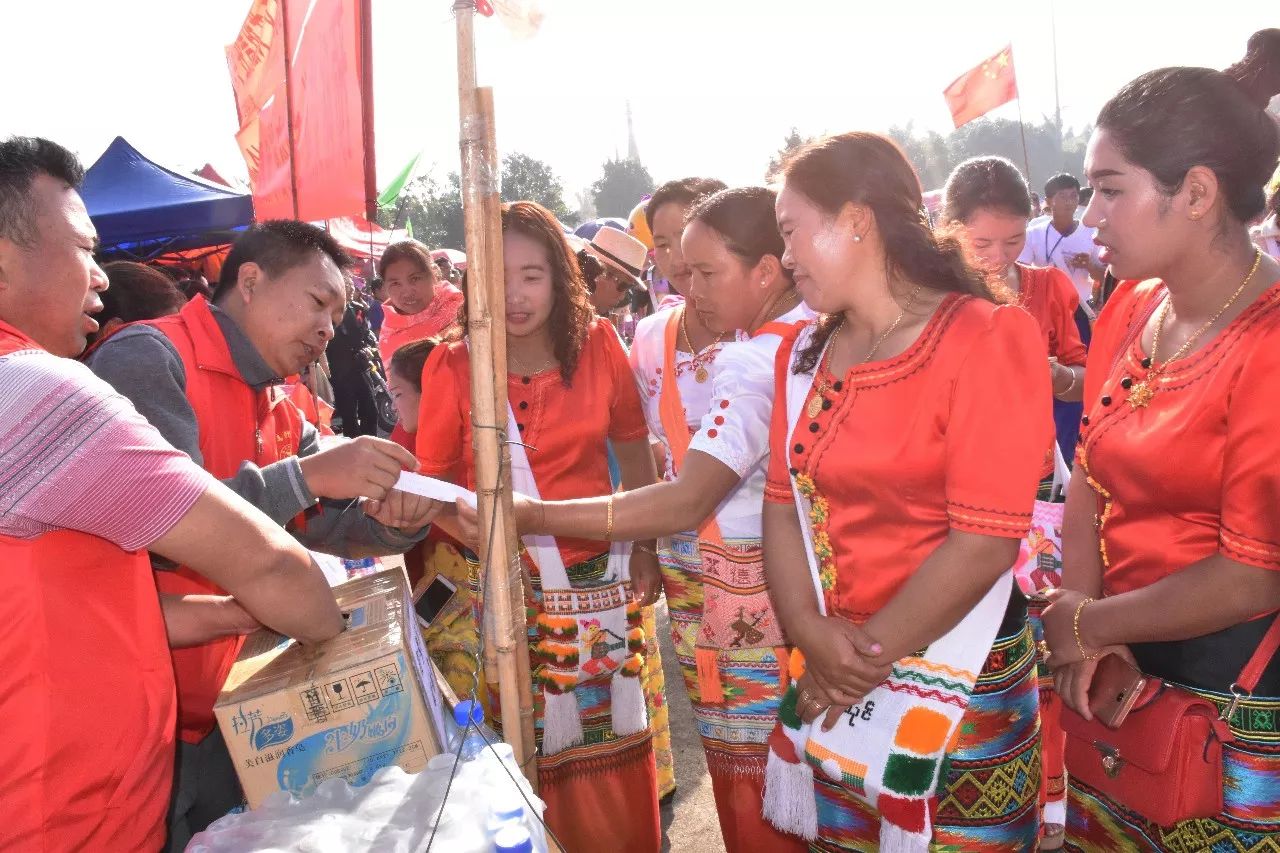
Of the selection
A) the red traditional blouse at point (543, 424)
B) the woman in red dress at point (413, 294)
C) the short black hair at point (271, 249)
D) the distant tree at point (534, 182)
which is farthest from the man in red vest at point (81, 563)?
the distant tree at point (534, 182)

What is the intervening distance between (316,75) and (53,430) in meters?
2.07

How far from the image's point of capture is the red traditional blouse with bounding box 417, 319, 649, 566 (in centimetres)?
288

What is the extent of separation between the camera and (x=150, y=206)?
9.13 metres

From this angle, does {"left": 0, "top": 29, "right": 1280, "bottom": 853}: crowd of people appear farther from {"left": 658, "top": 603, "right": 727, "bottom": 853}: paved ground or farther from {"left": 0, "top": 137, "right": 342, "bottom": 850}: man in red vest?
{"left": 658, "top": 603, "right": 727, "bottom": 853}: paved ground

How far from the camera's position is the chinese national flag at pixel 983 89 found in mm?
11430

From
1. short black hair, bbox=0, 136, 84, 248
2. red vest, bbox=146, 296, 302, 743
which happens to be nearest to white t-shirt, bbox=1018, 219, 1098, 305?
red vest, bbox=146, 296, 302, 743

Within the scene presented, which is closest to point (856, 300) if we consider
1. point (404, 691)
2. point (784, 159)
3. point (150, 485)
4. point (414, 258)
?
point (784, 159)

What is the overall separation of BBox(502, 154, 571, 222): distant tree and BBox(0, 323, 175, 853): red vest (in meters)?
33.5

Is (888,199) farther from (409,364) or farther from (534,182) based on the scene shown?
(534,182)

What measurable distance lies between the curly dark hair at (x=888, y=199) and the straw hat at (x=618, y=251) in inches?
109

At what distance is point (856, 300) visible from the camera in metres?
1.89

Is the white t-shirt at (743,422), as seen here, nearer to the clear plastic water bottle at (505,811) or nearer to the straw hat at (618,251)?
the clear plastic water bottle at (505,811)

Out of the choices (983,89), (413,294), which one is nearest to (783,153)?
(413,294)

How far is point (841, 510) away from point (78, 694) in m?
1.35
